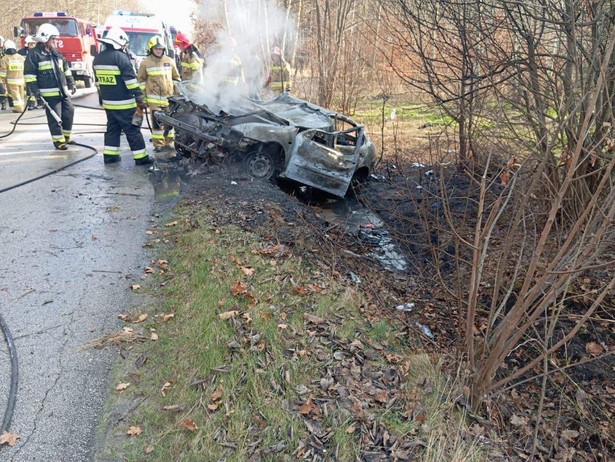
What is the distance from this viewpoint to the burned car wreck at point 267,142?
7.46m

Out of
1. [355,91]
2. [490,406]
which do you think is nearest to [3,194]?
[490,406]

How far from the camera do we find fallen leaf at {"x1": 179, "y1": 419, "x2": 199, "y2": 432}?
9.33ft

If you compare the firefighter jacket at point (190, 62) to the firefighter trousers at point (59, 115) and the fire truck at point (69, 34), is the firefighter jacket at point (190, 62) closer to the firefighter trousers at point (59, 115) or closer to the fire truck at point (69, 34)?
the firefighter trousers at point (59, 115)

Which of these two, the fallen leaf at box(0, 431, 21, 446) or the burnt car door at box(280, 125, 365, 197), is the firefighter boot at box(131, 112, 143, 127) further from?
the fallen leaf at box(0, 431, 21, 446)

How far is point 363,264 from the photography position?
568cm

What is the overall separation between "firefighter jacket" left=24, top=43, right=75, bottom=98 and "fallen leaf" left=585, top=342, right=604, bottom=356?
923 cm

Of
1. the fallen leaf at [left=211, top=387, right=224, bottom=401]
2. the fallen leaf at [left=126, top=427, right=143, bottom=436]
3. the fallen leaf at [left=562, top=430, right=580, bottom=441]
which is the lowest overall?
the fallen leaf at [left=562, top=430, right=580, bottom=441]

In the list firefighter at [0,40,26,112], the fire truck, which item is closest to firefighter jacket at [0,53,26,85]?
firefighter at [0,40,26,112]

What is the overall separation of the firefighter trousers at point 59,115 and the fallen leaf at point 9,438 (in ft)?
25.0

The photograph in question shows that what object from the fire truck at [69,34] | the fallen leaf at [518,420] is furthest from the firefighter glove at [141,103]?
the fire truck at [69,34]

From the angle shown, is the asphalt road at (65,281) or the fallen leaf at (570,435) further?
the fallen leaf at (570,435)

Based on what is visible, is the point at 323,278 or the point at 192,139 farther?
the point at 192,139

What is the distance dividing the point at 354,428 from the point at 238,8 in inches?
683

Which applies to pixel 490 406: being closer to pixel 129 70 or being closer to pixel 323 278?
pixel 323 278
